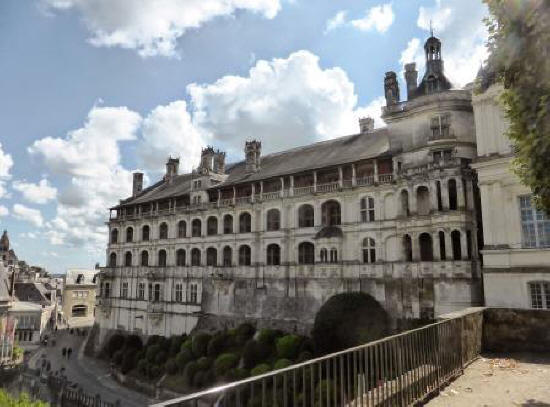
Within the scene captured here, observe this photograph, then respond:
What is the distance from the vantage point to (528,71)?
327 inches

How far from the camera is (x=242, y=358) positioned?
3309cm

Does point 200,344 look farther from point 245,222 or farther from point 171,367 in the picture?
point 245,222

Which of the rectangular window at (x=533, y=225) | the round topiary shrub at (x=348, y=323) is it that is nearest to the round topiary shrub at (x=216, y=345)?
the round topiary shrub at (x=348, y=323)

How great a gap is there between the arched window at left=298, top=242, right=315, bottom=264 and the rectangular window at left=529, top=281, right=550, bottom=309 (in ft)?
57.4

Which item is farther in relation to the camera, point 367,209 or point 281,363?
point 367,209

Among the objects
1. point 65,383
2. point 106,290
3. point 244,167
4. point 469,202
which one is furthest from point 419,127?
point 106,290

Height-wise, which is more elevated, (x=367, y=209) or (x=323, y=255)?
(x=367, y=209)

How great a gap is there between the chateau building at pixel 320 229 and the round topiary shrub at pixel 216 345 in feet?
9.60

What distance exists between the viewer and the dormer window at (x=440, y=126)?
29.5 meters

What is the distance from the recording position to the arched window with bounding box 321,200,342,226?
35.4 meters

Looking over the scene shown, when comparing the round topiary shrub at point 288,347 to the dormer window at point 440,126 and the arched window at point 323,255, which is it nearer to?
the arched window at point 323,255

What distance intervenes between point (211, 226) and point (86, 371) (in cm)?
2102

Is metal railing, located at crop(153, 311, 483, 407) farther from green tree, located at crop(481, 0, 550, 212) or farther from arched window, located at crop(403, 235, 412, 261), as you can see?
arched window, located at crop(403, 235, 412, 261)

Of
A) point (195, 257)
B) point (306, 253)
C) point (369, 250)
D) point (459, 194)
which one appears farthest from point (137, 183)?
point (459, 194)
